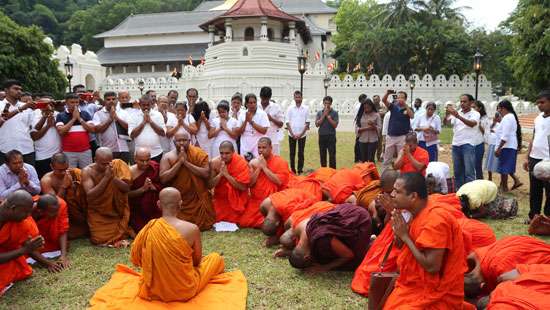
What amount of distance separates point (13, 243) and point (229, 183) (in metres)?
2.92

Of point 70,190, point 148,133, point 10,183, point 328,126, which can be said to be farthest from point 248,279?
point 328,126

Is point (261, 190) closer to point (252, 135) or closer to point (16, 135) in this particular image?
point (252, 135)

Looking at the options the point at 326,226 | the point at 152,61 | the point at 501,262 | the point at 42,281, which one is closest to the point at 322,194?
the point at 326,226

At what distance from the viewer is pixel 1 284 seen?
14.3 feet

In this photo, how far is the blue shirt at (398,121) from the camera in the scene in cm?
852

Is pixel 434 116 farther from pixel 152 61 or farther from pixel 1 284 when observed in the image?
pixel 152 61

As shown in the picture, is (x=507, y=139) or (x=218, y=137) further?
(x=218, y=137)

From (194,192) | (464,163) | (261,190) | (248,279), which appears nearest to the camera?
(248,279)

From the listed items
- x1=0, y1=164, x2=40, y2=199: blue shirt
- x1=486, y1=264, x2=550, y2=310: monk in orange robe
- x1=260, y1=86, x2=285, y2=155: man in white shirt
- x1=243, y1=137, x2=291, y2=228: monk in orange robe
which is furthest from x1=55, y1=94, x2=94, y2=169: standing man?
x1=486, y1=264, x2=550, y2=310: monk in orange robe

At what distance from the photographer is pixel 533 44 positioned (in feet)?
49.3

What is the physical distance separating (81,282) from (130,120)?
9.87 feet

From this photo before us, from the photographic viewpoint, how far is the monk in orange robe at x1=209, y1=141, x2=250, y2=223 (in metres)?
6.51

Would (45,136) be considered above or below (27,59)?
below

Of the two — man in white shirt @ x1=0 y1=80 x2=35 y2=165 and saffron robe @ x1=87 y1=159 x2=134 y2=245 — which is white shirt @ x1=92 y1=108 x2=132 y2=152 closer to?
man in white shirt @ x1=0 y1=80 x2=35 y2=165
